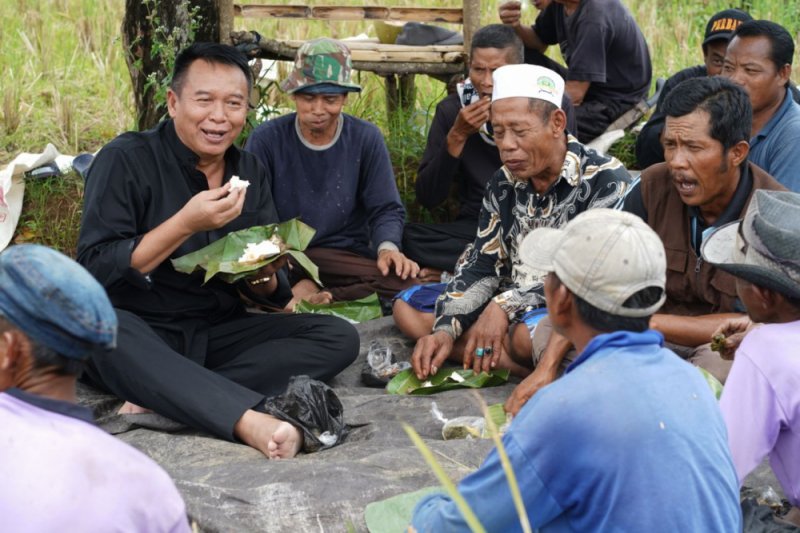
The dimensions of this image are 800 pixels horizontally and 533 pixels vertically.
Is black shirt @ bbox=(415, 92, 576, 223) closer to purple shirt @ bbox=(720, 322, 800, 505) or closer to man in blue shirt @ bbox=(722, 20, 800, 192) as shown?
man in blue shirt @ bbox=(722, 20, 800, 192)

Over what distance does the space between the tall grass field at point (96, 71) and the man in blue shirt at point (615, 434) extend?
14.8 ft

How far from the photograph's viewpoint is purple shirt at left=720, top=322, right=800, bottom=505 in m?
2.93

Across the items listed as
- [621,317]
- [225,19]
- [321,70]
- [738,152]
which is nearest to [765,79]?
[738,152]

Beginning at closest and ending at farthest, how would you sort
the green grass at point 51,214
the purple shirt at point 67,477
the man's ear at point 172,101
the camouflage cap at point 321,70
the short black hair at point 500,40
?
1. the purple shirt at point 67,477
2. the man's ear at point 172,101
3. the camouflage cap at point 321,70
4. the short black hair at point 500,40
5. the green grass at point 51,214

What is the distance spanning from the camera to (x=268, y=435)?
4242 mm

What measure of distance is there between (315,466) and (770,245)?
1.65 m

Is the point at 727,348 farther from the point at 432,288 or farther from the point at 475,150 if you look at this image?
the point at 475,150

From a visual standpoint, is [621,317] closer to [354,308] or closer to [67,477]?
[67,477]

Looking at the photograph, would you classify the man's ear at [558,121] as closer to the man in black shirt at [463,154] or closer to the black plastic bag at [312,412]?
the man in black shirt at [463,154]

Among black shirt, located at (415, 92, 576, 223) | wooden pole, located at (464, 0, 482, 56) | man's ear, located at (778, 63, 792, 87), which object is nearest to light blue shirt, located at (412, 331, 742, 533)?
man's ear, located at (778, 63, 792, 87)

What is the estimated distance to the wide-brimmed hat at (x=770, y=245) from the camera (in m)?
3.09

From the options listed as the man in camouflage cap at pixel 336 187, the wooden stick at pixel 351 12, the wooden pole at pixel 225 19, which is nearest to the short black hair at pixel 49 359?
the man in camouflage cap at pixel 336 187

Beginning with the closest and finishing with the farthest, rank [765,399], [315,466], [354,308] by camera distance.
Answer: [765,399]
[315,466]
[354,308]

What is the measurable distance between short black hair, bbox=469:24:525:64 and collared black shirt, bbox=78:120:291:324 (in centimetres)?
174
